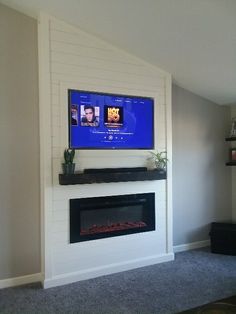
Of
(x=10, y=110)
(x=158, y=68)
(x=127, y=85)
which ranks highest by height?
(x=158, y=68)

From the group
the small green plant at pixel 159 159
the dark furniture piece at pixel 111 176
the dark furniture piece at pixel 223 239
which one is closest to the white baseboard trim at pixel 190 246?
the dark furniture piece at pixel 223 239

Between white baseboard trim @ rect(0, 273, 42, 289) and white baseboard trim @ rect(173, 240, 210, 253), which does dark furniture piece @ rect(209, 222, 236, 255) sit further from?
white baseboard trim @ rect(0, 273, 42, 289)

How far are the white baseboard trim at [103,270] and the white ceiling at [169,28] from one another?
2351 mm

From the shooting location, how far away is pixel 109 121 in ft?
11.0

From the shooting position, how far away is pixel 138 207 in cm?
359

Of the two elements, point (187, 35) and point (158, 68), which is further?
point (158, 68)

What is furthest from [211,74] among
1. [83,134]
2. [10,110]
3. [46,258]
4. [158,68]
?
[46,258]

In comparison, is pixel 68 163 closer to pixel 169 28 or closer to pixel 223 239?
pixel 169 28

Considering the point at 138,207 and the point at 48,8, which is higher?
the point at 48,8

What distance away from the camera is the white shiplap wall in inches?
119

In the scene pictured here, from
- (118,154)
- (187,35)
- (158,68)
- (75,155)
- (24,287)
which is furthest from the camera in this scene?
(158,68)

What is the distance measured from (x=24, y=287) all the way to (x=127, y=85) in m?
2.54

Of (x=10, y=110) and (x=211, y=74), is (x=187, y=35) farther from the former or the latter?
(x=10, y=110)

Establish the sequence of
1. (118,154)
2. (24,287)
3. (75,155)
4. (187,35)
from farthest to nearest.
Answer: (118,154), (75,155), (24,287), (187,35)
